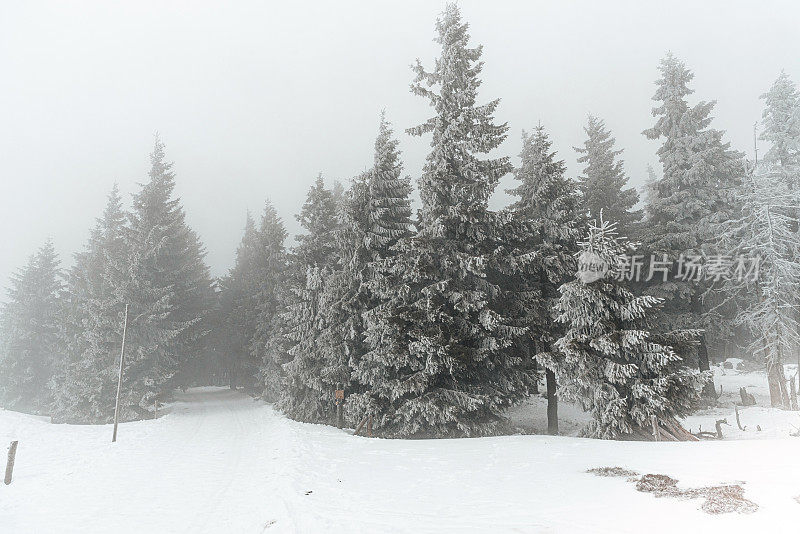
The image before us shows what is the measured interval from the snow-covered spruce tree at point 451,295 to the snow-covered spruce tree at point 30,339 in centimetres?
3425

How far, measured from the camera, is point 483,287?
59.1 ft

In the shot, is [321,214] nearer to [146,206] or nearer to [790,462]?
[146,206]

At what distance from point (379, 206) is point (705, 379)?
609 inches

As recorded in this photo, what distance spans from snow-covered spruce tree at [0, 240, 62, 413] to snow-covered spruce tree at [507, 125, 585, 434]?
38766 mm

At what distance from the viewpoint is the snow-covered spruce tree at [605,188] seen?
2614cm

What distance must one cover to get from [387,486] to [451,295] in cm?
833

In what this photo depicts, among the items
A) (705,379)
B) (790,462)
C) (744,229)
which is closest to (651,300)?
(705,379)

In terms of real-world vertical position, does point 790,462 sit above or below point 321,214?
below

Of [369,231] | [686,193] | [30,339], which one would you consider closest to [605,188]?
[686,193]

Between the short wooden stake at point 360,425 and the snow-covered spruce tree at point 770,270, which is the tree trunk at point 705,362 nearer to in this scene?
the snow-covered spruce tree at point 770,270

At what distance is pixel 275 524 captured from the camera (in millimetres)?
8398

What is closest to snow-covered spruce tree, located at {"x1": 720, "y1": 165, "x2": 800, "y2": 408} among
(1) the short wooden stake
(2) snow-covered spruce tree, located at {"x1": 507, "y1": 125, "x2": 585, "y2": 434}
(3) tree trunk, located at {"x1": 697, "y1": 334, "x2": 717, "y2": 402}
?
(3) tree trunk, located at {"x1": 697, "y1": 334, "x2": 717, "y2": 402}

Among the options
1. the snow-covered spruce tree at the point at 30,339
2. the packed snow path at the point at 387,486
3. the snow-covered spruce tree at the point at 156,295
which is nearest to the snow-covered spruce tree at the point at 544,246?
the packed snow path at the point at 387,486

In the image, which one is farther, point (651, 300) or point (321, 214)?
point (321, 214)
